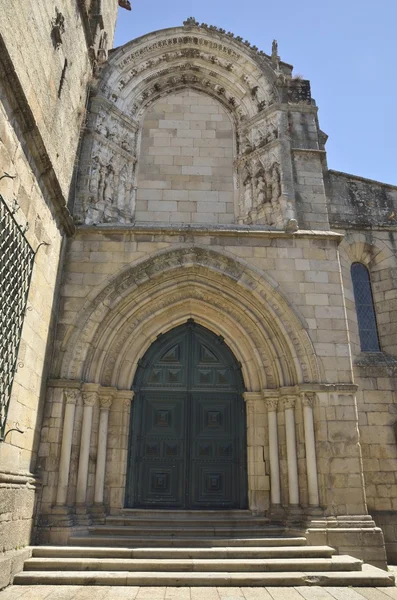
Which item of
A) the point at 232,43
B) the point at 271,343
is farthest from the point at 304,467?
the point at 232,43

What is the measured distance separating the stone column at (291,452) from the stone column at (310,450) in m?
0.19

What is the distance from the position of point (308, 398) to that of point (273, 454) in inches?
39.2

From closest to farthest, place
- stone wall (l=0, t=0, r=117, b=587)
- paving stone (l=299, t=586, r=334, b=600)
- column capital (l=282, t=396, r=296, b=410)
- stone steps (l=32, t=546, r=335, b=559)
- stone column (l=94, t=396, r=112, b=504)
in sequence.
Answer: paving stone (l=299, t=586, r=334, b=600) < stone wall (l=0, t=0, r=117, b=587) < stone steps (l=32, t=546, r=335, b=559) < stone column (l=94, t=396, r=112, b=504) < column capital (l=282, t=396, r=296, b=410)

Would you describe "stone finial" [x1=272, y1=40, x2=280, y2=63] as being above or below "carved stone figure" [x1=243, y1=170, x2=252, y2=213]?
above

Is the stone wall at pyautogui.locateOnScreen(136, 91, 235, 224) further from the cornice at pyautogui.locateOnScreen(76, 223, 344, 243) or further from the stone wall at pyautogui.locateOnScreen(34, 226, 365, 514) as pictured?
the stone wall at pyautogui.locateOnScreen(34, 226, 365, 514)

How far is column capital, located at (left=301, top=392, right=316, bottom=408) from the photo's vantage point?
7102mm

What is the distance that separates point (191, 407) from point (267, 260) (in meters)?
2.74

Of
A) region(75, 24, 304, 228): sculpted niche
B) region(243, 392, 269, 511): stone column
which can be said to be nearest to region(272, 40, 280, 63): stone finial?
region(75, 24, 304, 228): sculpted niche

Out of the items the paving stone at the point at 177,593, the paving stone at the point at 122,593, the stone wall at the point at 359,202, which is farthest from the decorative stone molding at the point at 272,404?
the stone wall at the point at 359,202

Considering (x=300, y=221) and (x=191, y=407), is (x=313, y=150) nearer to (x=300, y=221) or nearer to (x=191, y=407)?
(x=300, y=221)

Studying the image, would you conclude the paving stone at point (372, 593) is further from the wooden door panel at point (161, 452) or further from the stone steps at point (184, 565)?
the wooden door panel at point (161, 452)

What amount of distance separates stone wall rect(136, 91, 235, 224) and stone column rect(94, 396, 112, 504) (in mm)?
3525

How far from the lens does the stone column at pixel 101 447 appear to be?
6.95 metres

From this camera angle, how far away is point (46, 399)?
698 centimetres
